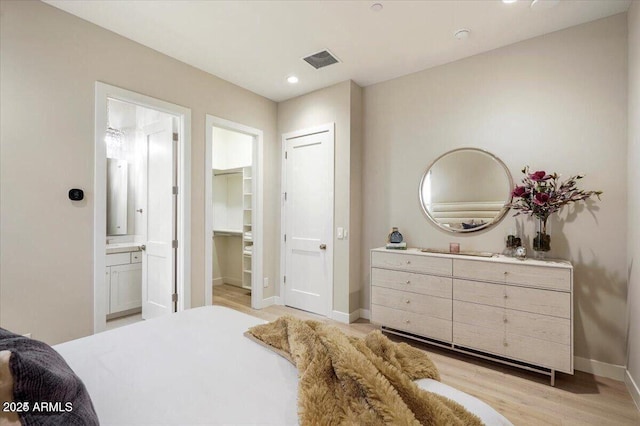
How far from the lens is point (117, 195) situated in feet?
13.3

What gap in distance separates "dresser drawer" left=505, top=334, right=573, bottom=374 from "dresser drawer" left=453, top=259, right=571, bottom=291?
428 mm

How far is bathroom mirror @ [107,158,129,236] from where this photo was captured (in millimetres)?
4029

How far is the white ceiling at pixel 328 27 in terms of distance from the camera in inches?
89.2

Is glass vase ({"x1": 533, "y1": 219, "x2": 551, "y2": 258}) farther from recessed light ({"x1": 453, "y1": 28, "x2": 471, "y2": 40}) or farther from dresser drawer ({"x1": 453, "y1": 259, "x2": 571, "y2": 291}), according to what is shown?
recessed light ({"x1": 453, "y1": 28, "x2": 471, "y2": 40})

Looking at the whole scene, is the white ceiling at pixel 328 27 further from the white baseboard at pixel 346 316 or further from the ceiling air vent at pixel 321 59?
the white baseboard at pixel 346 316

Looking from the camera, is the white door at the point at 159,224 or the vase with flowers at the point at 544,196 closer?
the vase with flowers at the point at 544,196

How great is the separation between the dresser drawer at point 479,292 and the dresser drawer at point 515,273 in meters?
0.06

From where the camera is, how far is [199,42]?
276 cm

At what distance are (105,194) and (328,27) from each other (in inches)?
95.1

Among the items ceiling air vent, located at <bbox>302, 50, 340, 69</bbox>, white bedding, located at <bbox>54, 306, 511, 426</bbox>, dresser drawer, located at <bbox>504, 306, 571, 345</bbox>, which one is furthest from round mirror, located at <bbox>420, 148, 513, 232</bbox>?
white bedding, located at <bbox>54, 306, 511, 426</bbox>

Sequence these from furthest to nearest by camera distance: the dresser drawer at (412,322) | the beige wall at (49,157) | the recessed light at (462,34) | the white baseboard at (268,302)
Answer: the white baseboard at (268,302) < the dresser drawer at (412,322) < the recessed light at (462,34) < the beige wall at (49,157)

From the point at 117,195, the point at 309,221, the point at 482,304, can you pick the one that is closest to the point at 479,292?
the point at 482,304

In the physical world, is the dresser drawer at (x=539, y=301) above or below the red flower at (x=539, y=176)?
below

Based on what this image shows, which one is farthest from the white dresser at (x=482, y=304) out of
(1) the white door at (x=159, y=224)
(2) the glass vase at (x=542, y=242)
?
(1) the white door at (x=159, y=224)
